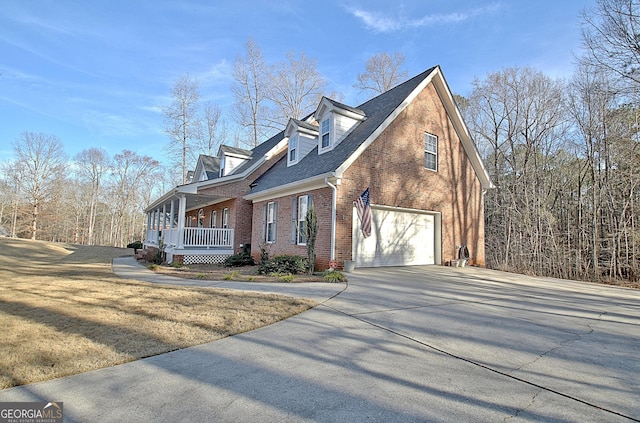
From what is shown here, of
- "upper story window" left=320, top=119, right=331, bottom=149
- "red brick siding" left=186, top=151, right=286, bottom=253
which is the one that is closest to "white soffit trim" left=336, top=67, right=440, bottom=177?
"upper story window" left=320, top=119, right=331, bottom=149

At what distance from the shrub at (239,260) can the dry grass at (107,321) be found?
6745mm

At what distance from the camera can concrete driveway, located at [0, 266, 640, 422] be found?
8.98 ft

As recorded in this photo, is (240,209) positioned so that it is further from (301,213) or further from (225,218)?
(301,213)

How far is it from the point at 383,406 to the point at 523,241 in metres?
16.2

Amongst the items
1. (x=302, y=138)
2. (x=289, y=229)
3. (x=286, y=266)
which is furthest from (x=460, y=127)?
(x=286, y=266)

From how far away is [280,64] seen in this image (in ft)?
99.0

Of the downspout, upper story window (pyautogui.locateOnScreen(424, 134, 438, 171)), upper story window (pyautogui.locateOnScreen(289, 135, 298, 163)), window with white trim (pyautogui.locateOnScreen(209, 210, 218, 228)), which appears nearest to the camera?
the downspout

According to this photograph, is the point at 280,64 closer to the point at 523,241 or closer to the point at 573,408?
the point at 523,241

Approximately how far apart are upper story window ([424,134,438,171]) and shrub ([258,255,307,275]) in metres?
6.99

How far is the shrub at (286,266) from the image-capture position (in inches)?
432

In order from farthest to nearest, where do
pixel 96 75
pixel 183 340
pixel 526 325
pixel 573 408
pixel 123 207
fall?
pixel 123 207
pixel 96 75
pixel 526 325
pixel 183 340
pixel 573 408

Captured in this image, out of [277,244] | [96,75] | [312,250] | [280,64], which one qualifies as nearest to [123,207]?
[280,64]

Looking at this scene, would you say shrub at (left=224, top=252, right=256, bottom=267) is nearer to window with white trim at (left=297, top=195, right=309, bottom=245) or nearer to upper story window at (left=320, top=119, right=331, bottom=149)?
window with white trim at (left=297, top=195, right=309, bottom=245)

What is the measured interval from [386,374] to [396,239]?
9.89 meters
